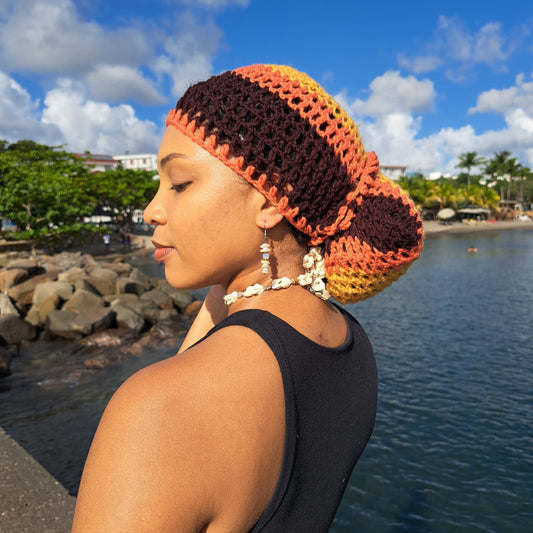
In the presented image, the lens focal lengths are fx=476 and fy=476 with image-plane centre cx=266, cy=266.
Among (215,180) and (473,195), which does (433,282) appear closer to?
(215,180)

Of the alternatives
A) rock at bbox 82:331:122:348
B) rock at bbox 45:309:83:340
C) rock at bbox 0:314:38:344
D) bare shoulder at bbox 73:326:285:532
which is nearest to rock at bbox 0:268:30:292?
rock at bbox 0:314:38:344

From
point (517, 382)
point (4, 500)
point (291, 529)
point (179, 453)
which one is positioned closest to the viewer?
point (179, 453)

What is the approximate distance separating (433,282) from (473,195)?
196 ft

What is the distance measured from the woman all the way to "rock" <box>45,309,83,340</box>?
1271 centimetres

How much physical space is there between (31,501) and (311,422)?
8.50ft

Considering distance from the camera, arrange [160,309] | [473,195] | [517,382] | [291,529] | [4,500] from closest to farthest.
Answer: [291,529] → [4,500] → [517,382] → [160,309] → [473,195]

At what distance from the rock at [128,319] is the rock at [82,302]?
0.53 metres

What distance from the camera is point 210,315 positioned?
6.05 ft

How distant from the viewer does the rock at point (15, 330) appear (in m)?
12.9

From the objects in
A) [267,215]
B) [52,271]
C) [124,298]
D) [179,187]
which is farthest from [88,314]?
[267,215]

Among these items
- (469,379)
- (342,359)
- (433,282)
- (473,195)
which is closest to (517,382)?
(469,379)

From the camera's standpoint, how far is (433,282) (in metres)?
22.3

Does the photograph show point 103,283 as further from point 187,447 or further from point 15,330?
point 187,447

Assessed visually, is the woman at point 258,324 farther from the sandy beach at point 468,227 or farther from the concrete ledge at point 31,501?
the sandy beach at point 468,227
